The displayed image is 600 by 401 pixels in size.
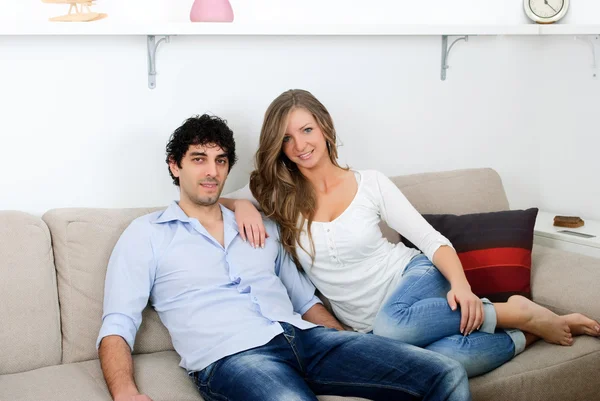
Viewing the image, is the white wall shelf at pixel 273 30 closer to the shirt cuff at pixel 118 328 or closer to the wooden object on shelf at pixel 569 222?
the wooden object on shelf at pixel 569 222

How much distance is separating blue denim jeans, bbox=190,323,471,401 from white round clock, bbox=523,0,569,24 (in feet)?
5.66

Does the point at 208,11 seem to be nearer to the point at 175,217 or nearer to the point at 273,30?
the point at 273,30

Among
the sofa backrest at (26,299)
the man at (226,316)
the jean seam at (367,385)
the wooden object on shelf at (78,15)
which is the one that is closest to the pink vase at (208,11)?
the wooden object on shelf at (78,15)

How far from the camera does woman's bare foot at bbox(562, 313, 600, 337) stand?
2260mm

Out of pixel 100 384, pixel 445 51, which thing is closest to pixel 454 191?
pixel 445 51

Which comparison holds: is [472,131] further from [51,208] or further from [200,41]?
[51,208]

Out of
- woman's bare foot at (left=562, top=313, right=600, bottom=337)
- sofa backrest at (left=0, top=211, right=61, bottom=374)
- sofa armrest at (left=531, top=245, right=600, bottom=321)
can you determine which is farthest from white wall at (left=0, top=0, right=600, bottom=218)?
woman's bare foot at (left=562, top=313, right=600, bottom=337)

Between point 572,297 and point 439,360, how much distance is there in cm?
67

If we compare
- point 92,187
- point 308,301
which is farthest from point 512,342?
point 92,187

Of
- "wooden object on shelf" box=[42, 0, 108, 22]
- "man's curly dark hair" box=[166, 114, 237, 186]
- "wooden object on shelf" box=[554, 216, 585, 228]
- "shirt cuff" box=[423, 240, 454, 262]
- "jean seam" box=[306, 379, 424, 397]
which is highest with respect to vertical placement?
"wooden object on shelf" box=[42, 0, 108, 22]

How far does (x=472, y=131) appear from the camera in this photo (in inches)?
128

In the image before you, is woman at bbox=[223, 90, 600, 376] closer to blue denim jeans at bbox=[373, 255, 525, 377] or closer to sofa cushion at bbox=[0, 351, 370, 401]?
blue denim jeans at bbox=[373, 255, 525, 377]

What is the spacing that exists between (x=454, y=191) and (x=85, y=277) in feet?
4.46

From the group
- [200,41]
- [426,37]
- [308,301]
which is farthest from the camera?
[426,37]
